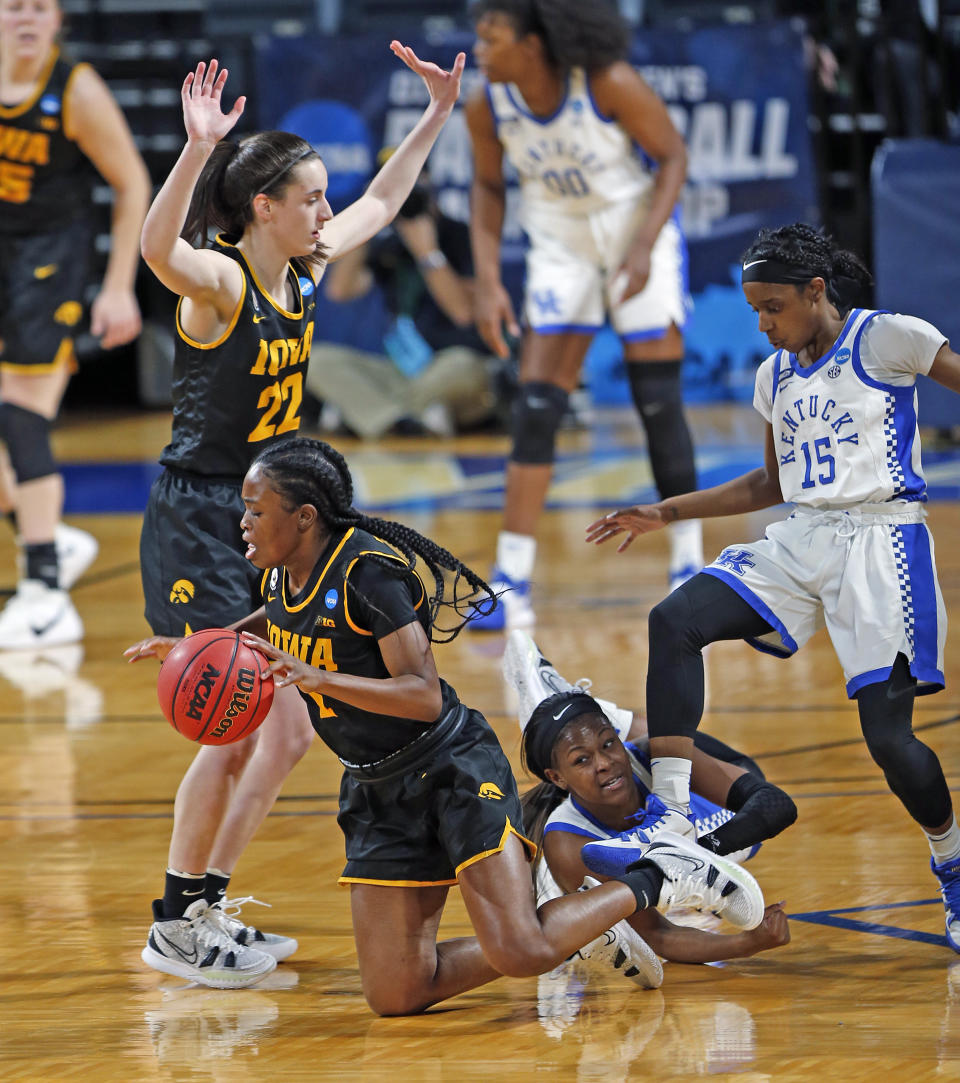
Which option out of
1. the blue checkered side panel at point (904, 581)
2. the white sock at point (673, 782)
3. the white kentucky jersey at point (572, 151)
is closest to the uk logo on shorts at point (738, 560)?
the blue checkered side panel at point (904, 581)

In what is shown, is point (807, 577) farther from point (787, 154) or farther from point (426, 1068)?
point (787, 154)

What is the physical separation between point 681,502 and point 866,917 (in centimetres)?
87

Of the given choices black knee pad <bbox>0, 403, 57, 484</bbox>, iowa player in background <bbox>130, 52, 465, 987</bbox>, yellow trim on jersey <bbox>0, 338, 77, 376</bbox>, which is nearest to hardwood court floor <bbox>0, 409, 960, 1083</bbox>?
iowa player in background <bbox>130, 52, 465, 987</bbox>

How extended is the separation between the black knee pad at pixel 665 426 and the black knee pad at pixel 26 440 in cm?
203

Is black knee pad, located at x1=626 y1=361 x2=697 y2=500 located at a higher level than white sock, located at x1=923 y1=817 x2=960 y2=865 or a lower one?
higher

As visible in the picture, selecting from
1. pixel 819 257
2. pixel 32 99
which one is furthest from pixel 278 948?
pixel 32 99

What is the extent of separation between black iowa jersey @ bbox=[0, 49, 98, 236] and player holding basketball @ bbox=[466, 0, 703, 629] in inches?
53.6

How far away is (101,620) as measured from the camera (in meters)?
6.40

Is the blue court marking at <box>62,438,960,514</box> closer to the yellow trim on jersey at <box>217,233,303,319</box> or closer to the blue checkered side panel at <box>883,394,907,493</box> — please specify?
the yellow trim on jersey at <box>217,233,303,319</box>

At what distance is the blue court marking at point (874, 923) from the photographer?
3.18 m

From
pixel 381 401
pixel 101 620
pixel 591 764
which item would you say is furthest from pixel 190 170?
pixel 381 401

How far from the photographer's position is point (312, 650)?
2.98 metres

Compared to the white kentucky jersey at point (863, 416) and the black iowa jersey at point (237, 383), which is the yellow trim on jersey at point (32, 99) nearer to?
the black iowa jersey at point (237, 383)

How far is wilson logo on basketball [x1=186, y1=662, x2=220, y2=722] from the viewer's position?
284cm
